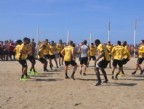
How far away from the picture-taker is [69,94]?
13000 millimetres

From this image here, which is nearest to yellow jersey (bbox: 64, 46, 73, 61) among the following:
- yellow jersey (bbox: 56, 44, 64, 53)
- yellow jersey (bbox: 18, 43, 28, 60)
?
yellow jersey (bbox: 18, 43, 28, 60)

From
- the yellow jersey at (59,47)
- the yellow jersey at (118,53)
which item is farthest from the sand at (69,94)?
the yellow jersey at (59,47)

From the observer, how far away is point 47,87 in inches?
583

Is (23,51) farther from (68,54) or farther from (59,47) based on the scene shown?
(59,47)

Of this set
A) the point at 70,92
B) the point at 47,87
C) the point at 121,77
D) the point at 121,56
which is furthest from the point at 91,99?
the point at 121,77

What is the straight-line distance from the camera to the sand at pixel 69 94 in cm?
1091

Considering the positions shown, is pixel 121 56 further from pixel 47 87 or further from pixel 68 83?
pixel 47 87

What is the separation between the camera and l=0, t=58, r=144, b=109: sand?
10906 millimetres

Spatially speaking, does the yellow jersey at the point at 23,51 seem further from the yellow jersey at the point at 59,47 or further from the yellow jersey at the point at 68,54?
the yellow jersey at the point at 59,47

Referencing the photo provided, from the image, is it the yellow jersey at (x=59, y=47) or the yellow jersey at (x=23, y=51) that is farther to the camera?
the yellow jersey at (x=59, y=47)

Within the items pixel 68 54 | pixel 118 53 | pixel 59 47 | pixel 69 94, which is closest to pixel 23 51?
pixel 68 54

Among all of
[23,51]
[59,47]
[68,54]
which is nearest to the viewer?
[23,51]

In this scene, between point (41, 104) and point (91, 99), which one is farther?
point (91, 99)

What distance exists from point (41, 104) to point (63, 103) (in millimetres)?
638
